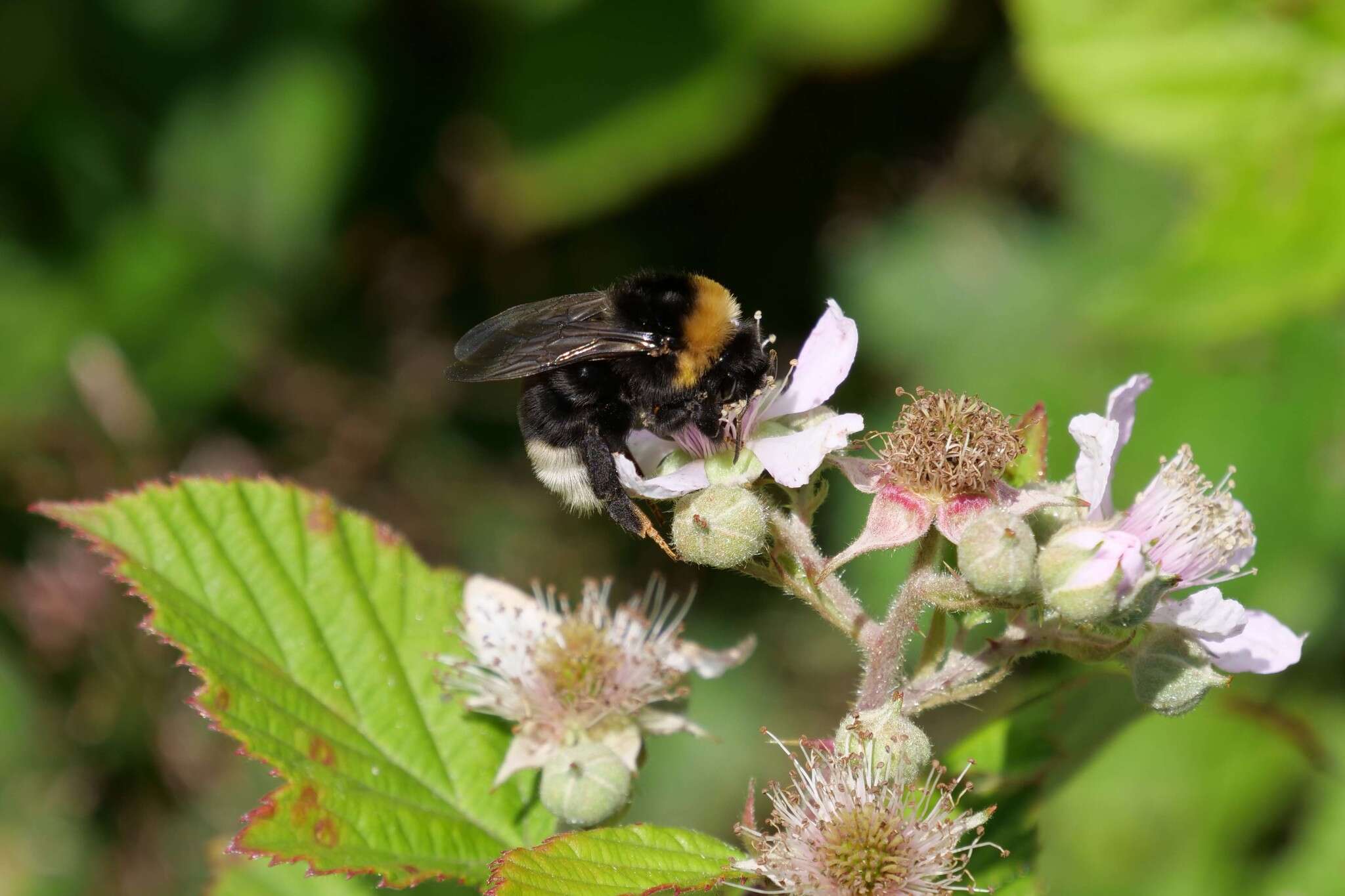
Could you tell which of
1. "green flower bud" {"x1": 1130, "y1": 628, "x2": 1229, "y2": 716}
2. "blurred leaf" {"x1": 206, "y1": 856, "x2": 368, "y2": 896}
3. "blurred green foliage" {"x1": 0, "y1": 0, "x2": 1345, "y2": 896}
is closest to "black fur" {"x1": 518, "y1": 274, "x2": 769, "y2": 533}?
"green flower bud" {"x1": 1130, "y1": 628, "x2": 1229, "y2": 716}

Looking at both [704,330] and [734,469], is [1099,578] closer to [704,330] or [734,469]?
[734,469]

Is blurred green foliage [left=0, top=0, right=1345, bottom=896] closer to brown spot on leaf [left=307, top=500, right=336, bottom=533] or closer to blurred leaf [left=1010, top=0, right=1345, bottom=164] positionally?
blurred leaf [left=1010, top=0, right=1345, bottom=164]

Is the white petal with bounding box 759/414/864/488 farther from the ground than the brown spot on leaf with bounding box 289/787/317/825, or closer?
farther from the ground

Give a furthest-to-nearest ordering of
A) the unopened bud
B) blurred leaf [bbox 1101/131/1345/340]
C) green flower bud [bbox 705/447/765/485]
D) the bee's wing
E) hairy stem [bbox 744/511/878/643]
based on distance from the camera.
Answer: blurred leaf [bbox 1101/131/1345/340] < the bee's wing < green flower bud [bbox 705/447/765/485] < hairy stem [bbox 744/511/878/643] < the unopened bud

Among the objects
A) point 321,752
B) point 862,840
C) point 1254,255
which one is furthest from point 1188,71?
point 321,752

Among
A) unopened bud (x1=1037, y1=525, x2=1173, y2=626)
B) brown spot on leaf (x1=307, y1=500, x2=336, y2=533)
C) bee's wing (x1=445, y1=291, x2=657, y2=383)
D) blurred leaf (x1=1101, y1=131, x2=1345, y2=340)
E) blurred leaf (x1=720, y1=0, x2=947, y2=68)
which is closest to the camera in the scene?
unopened bud (x1=1037, y1=525, x2=1173, y2=626)

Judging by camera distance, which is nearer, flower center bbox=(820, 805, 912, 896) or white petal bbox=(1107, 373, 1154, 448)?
flower center bbox=(820, 805, 912, 896)

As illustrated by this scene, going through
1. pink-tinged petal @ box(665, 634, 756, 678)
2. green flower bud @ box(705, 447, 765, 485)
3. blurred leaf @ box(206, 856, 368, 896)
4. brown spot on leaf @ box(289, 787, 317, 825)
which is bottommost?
blurred leaf @ box(206, 856, 368, 896)
